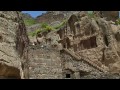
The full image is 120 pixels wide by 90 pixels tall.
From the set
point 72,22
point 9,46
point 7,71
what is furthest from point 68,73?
point 7,71

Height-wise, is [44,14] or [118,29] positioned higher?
[44,14]

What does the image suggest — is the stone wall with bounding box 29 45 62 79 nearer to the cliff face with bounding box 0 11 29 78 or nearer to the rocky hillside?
the rocky hillside

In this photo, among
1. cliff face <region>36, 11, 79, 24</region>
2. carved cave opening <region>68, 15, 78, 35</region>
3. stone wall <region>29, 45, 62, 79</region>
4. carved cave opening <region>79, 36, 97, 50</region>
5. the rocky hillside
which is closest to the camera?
stone wall <region>29, 45, 62, 79</region>

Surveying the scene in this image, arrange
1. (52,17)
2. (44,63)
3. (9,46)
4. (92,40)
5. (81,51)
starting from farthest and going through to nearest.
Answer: (52,17)
(81,51)
(92,40)
(44,63)
(9,46)

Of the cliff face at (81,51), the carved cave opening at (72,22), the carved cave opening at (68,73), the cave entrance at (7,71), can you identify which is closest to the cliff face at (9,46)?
the cave entrance at (7,71)

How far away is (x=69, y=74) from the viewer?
2589 centimetres

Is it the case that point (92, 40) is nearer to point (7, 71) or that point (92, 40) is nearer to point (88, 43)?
point (88, 43)

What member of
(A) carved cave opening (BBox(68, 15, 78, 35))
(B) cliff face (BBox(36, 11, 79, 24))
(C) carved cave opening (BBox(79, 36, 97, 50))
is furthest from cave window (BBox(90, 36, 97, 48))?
(B) cliff face (BBox(36, 11, 79, 24))

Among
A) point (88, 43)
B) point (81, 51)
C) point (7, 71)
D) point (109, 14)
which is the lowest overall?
point (7, 71)

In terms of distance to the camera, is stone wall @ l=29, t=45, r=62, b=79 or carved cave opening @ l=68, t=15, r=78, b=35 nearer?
stone wall @ l=29, t=45, r=62, b=79
